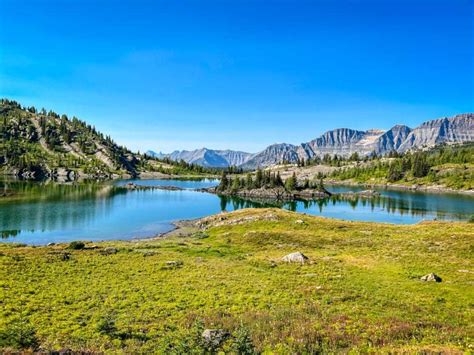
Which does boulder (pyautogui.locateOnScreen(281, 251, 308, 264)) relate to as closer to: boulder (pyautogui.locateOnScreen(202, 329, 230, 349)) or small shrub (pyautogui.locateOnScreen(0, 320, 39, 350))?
boulder (pyautogui.locateOnScreen(202, 329, 230, 349))

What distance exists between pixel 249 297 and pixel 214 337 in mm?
10031

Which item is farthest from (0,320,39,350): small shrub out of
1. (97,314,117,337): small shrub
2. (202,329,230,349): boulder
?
(202,329,230,349): boulder

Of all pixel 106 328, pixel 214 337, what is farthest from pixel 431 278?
pixel 106 328

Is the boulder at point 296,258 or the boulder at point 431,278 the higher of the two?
the boulder at point 431,278

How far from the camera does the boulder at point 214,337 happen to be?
17078 millimetres

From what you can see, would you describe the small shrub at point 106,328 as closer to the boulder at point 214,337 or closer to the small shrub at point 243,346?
the boulder at point 214,337

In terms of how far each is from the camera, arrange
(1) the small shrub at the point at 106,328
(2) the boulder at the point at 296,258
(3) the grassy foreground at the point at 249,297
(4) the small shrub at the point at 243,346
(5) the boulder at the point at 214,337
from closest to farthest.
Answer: (4) the small shrub at the point at 243,346
(5) the boulder at the point at 214,337
(3) the grassy foreground at the point at 249,297
(1) the small shrub at the point at 106,328
(2) the boulder at the point at 296,258

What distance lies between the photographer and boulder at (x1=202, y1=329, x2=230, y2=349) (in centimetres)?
1708

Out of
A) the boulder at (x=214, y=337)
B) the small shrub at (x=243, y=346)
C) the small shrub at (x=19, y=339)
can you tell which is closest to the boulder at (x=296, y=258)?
the boulder at (x=214, y=337)

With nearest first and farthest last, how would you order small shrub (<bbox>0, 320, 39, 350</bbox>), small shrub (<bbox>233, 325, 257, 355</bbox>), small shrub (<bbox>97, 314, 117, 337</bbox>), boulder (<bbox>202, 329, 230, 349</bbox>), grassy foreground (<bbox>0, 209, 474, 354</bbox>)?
small shrub (<bbox>233, 325, 257, 355</bbox>)
small shrub (<bbox>0, 320, 39, 350</bbox>)
boulder (<bbox>202, 329, 230, 349</bbox>)
grassy foreground (<bbox>0, 209, 474, 354</bbox>)
small shrub (<bbox>97, 314, 117, 337</bbox>)

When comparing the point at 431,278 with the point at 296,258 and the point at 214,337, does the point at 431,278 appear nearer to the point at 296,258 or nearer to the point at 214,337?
the point at 296,258

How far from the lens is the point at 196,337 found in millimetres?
17062

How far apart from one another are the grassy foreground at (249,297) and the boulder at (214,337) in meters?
0.41

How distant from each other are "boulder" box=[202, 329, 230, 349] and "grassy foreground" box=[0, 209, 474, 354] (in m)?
0.41
